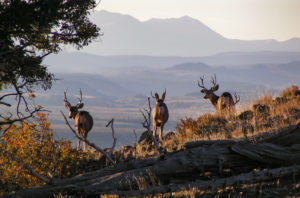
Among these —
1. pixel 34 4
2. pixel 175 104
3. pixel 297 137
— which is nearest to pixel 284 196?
pixel 297 137

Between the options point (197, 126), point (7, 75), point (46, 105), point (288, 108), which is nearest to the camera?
point (7, 75)

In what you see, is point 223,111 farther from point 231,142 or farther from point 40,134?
point 231,142

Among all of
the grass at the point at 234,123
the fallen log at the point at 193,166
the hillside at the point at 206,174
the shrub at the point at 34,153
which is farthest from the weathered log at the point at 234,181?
the shrub at the point at 34,153

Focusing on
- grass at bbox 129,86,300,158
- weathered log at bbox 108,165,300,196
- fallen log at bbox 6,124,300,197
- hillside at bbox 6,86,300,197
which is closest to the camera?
hillside at bbox 6,86,300,197

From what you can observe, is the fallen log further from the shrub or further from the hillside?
the shrub

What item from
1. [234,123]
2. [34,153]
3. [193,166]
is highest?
[234,123]

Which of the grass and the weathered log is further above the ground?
the grass

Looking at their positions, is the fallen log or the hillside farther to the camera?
the fallen log

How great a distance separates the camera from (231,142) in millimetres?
8758

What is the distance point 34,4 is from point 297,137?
921 cm

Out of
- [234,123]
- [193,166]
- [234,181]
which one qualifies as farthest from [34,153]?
[234,181]

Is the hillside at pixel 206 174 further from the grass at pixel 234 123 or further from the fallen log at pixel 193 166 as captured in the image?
the grass at pixel 234 123

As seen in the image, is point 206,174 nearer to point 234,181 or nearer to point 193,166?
point 193,166

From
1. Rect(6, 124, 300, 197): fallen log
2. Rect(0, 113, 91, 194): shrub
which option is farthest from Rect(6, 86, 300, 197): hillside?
→ Rect(0, 113, 91, 194): shrub
